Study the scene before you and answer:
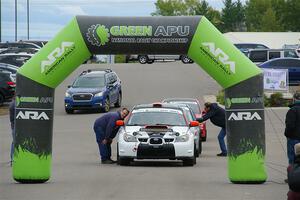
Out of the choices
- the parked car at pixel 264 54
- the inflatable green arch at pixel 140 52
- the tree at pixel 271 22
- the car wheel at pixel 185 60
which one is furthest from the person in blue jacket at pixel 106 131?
the tree at pixel 271 22

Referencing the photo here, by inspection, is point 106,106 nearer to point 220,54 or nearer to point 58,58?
point 58,58

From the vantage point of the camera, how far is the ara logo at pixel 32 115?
16297mm

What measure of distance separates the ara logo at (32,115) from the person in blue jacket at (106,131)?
13.7ft

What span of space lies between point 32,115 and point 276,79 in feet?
75.9

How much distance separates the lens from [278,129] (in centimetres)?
3070

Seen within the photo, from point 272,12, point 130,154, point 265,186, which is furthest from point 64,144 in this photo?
point 272,12

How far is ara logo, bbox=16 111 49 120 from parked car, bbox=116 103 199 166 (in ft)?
10.7

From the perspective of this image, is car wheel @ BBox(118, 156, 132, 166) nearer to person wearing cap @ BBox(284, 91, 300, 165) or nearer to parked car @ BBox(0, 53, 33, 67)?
person wearing cap @ BBox(284, 91, 300, 165)

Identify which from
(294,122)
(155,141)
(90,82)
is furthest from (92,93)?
(294,122)

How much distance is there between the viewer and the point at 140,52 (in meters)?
16.5

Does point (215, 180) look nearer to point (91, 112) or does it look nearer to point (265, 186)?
point (265, 186)

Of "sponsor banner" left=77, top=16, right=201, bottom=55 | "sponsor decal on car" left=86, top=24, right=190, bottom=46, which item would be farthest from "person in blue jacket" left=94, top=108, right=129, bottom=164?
"sponsor decal on car" left=86, top=24, right=190, bottom=46

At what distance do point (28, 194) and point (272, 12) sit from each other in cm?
10704

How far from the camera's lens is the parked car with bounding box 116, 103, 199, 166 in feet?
62.4
